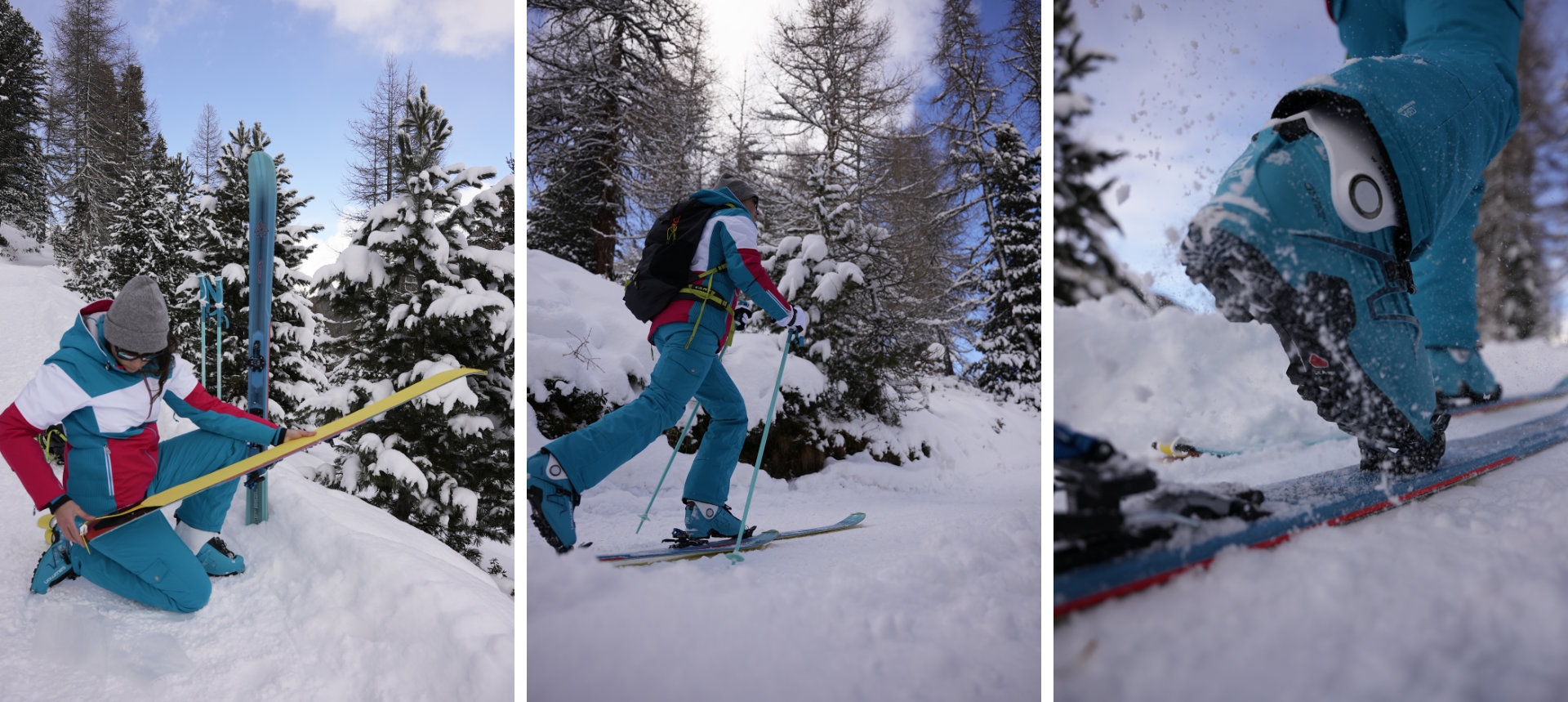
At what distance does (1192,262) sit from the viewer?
88 cm

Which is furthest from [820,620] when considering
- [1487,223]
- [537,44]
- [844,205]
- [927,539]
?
[1487,223]

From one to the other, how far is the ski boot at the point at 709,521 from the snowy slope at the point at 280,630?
1.35 feet

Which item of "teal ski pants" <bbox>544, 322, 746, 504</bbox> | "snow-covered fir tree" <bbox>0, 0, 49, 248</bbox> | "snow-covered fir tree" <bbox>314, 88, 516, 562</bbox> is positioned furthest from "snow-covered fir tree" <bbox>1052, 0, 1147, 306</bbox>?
"snow-covered fir tree" <bbox>314, 88, 516, 562</bbox>

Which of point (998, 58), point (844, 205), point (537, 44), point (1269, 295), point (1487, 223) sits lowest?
point (1269, 295)

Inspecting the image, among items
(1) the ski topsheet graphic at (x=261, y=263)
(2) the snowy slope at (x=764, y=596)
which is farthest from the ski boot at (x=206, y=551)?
(2) the snowy slope at (x=764, y=596)

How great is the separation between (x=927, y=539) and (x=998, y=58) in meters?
1.22

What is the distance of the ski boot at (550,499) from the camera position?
105cm

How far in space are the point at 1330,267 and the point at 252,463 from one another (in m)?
2.25

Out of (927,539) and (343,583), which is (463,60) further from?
(927,539)

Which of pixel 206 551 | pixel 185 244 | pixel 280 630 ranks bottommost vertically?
pixel 280 630

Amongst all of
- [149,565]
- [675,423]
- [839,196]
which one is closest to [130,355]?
[149,565]

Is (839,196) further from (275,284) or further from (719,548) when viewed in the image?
(275,284)

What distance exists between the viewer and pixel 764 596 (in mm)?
→ 923

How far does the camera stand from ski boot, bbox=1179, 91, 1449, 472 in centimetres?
87
